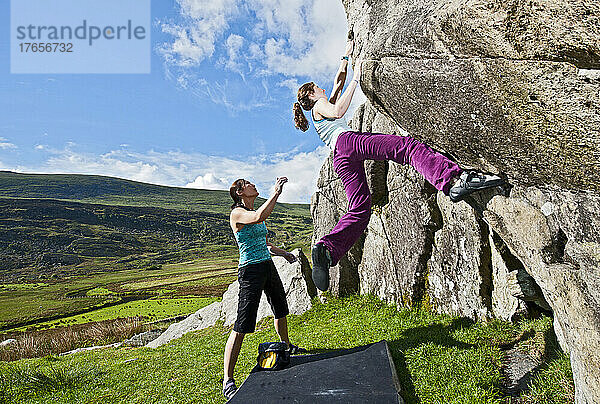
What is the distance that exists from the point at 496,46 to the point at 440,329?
7.09m

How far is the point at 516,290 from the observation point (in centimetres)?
899

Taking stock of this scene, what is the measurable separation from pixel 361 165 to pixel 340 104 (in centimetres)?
141

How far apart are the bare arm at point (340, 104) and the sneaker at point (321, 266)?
2.92m

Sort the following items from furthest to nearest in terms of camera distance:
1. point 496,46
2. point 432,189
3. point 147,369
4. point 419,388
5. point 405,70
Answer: point 147,369 → point 432,189 → point 419,388 → point 405,70 → point 496,46

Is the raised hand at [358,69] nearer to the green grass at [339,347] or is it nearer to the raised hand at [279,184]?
the raised hand at [279,184]

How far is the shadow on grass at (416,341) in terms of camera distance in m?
7.43

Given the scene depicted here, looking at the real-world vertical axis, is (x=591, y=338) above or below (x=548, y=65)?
below

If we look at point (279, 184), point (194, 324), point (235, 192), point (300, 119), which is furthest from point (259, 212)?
point (194, 324)

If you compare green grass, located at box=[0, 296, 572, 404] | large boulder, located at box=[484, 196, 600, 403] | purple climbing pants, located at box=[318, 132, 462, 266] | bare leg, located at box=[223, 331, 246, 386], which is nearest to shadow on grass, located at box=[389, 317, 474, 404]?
green grass, located at box=[0, 296, 572, 404]

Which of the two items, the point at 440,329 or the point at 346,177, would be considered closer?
the point at 346,177

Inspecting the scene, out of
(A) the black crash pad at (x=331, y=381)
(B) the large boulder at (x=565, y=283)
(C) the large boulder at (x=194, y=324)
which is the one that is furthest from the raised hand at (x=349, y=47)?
(C) the large boulder at (x=194, y=324)

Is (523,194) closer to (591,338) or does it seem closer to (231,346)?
(591,338)

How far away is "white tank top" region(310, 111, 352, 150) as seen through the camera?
8.71 m

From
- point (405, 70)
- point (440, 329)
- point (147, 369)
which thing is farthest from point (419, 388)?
point (147, 369)
